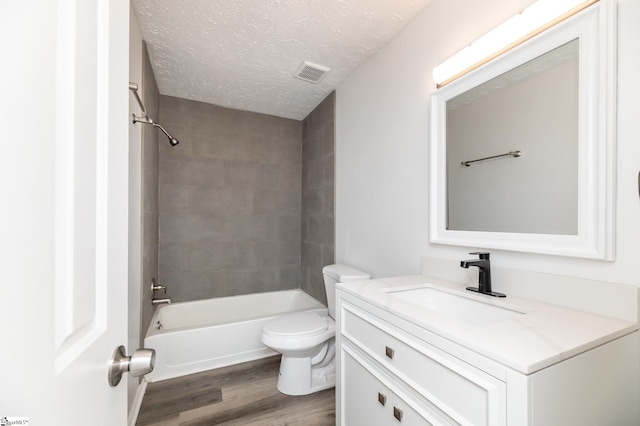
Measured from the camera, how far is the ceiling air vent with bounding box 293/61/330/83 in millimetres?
2041

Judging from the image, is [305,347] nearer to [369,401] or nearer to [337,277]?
[337,277]

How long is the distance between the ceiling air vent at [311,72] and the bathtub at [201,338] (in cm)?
200

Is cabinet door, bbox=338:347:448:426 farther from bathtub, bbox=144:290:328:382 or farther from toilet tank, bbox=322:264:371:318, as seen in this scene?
bathtub, bbox=144:290:328:382

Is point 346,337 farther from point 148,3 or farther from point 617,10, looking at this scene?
point 148,3

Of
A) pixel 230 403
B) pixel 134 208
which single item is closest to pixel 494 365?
pixel 230 403

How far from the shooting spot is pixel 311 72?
7.04 ft

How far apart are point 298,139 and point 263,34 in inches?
59.4

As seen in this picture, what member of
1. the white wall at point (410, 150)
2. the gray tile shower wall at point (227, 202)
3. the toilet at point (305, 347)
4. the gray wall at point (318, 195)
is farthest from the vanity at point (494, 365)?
the gray tile shower wall at point (227, 202)

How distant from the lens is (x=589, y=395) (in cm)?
69

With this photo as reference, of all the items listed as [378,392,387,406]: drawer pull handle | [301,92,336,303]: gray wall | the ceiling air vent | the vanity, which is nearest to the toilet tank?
[301,92,336,303]: gray wall

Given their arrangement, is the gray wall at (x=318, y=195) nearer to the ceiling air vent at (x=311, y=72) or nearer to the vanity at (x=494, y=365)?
the ceiling air vent at (x=311, y=72)

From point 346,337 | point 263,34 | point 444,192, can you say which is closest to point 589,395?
point 346,337

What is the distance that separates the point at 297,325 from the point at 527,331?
4.65 feet

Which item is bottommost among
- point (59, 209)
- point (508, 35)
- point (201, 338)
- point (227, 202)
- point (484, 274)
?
point (201, 338)
